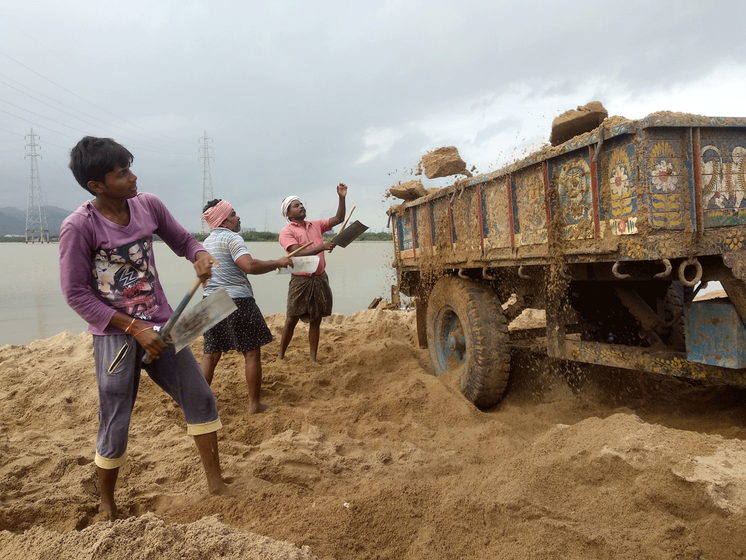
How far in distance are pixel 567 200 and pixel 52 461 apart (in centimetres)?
352

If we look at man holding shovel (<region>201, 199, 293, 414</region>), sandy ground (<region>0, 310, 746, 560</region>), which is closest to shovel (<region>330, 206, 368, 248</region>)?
man holding shovel (<region>201, 199, 293, 414</region>)

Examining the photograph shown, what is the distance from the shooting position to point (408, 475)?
9.77ft

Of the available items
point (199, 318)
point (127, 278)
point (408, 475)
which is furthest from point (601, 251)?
point (127, 278)

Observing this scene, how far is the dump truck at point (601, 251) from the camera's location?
272cm

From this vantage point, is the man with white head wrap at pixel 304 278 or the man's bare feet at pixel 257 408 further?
the man with white head wrap at pixel 304 278

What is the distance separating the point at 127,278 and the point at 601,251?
251 centimetres

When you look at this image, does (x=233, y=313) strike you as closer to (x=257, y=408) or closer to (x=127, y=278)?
(x=257, y=408)

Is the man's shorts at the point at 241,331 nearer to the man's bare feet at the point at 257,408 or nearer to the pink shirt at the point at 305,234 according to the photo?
the man's bare feet at the point at 257,408

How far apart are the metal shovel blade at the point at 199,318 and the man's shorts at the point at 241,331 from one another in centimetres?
166

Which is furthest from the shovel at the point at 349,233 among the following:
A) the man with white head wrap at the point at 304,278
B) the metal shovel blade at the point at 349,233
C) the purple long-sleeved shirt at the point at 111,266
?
the purple long-sleeved shirt at the point at 111,266

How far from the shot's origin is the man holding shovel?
4.19 meters

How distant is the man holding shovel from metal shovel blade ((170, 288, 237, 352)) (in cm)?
160

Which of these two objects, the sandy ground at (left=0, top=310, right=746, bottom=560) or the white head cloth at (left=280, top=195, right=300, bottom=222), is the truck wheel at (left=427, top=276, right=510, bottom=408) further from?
the white head cloth at (left=280, top=195, right=300, bottom=222)

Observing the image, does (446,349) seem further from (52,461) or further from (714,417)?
(52,461)
